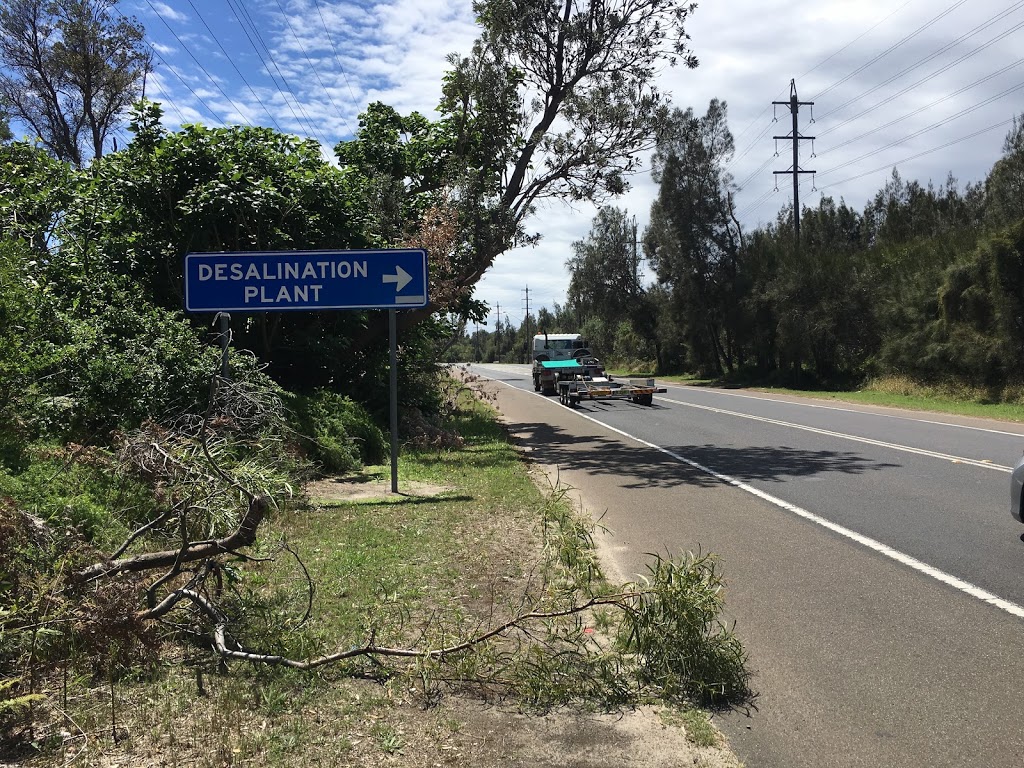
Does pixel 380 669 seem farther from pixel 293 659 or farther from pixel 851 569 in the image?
pixel 851 569

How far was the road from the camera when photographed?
394 cm

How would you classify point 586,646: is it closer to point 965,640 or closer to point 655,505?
point 965,640

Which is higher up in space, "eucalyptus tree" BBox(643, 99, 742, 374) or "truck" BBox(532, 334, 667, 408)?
"eucalyptus tree" BBox(643, 99, 742, 374)

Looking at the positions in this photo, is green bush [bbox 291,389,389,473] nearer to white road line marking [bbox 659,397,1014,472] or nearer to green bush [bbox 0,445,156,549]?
green bush [bbox 0,445,156,549]

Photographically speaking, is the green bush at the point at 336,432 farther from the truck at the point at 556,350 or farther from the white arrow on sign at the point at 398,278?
the truck at the point at 556,350

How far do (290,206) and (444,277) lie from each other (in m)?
5.02

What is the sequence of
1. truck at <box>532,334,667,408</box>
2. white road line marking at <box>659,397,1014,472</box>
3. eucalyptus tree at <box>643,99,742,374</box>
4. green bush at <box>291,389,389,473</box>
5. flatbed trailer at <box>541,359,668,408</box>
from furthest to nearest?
eucalyptus tree at <box>643,99,742,374</box> → truck at <box>532,334,667,408</box> → flatbed trailer at <box>541,359,668,408</box> → white road line marking at <box>659,397,1014,472</box> → green bush at <box>291,389,389,473</box>

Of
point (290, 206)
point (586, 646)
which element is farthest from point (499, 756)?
point (290, 206)

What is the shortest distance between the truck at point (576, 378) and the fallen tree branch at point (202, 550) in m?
21.7

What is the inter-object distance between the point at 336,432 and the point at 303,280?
11.3 feet

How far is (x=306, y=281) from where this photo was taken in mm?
10188

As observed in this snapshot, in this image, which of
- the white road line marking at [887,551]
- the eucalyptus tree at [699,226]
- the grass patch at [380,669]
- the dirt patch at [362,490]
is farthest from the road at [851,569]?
the eucalyptus tree at [699,226]

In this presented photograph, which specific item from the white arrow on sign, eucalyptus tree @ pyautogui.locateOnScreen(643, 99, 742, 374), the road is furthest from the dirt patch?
eucalyptus tree @ pyautogui.locateOnScreen(643, 99, 742, 374)

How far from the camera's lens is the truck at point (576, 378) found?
2681 centimetres
